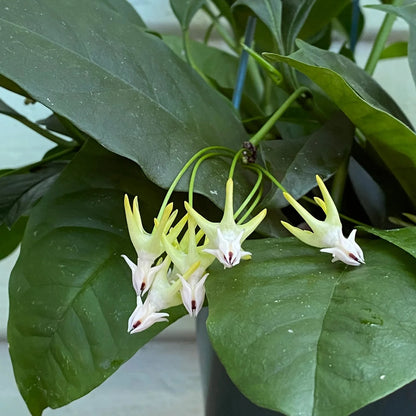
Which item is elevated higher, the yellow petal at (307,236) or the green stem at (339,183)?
the yellow petal at (307,236)

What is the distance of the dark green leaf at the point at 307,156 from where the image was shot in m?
0.31

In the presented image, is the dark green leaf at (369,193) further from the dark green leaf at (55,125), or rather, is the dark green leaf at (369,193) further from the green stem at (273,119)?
the dark green leaf at (55,125)

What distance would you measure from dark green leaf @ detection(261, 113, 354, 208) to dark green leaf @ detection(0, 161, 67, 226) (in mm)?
143

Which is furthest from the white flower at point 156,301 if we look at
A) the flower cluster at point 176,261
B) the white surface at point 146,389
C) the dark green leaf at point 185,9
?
the white surface at point 146,389

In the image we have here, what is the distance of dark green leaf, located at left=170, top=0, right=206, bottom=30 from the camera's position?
0.42 meters

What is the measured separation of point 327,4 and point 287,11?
0.30 ft

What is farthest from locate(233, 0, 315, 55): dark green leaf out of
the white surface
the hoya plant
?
the white surface

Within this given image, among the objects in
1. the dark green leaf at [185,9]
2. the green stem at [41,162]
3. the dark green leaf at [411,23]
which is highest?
the dark green leaf at [411,23]

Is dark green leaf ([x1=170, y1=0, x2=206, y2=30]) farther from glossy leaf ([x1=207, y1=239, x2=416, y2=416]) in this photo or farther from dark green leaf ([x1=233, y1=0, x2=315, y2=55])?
glossy leaf ([x1=207, y1=239, x2=416, y2=416])

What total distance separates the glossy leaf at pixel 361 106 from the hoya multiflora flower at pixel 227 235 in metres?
0.07

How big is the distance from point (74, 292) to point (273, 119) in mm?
148

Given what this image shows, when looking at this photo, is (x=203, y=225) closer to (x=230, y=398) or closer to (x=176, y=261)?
(x=176, y=261)

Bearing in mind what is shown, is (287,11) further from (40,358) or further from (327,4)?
(40,358)

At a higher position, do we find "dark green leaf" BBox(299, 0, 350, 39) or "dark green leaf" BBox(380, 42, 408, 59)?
"dark green leaf" BBox(299, 0, 350, 39)
